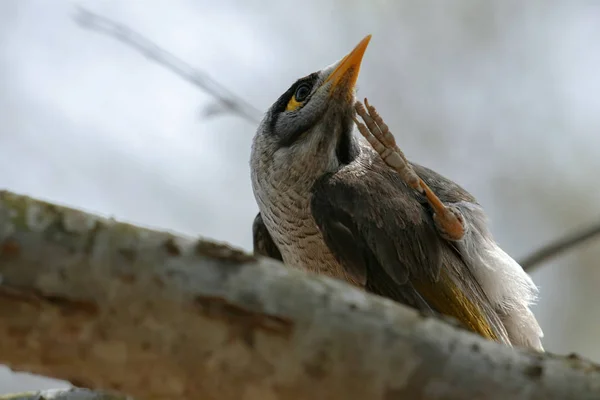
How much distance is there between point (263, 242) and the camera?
3.83m

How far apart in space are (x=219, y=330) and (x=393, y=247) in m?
1.98

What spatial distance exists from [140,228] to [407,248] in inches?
79.8

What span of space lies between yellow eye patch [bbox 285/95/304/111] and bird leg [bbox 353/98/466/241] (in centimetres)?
51

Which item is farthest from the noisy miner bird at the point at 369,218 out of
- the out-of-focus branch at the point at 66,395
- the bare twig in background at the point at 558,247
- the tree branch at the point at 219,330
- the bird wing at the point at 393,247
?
the tree branch at the point at 219,330

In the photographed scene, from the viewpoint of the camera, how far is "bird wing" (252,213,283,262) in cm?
378

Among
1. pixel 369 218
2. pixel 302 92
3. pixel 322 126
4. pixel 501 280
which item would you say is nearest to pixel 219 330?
pixel 369 218

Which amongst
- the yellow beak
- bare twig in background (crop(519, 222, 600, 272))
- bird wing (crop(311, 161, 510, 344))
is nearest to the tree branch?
bird wing (crop(311, 161, 510, 344))

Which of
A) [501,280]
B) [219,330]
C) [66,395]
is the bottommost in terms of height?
[219,330]

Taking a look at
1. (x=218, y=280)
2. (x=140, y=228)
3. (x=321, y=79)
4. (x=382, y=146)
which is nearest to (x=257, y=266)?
(x=218, y=280)

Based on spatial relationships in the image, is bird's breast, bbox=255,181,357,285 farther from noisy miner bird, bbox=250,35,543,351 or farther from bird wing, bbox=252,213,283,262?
bird wing, bbox=252,213,283,262

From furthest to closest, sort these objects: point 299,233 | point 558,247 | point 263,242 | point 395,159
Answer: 1. point 263,242
2. point 558,247
3. point 299,233
4. point 395,159

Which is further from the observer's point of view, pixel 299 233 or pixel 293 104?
pixel 293 104

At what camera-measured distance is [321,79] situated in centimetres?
362

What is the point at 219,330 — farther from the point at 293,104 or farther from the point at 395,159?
the point at 293,104
